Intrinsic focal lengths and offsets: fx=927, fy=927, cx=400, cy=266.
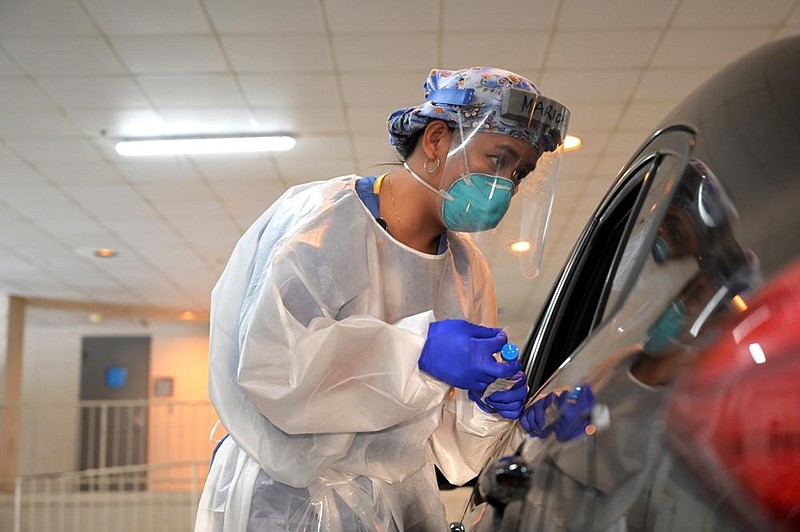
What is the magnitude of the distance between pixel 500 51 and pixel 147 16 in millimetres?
1596

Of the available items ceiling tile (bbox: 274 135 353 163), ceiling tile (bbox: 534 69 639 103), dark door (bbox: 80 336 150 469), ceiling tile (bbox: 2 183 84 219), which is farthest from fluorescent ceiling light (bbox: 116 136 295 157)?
dark door (bbox: 80 336 150 469)

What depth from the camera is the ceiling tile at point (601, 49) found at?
13.8 feet

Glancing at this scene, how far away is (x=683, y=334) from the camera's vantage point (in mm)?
548

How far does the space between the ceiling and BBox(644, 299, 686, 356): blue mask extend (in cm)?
220

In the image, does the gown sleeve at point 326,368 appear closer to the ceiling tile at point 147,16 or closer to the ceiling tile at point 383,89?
the ceiling tile at point 147,16

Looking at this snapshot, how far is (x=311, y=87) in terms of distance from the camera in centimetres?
474

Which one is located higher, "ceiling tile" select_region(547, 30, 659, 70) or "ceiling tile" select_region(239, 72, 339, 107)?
"ceiling tile" select_region(547, 30, 659, 70)

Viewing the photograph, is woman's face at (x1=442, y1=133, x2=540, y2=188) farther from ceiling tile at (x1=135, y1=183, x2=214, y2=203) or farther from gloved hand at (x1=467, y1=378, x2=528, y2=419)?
ceiling tile at (x1=135, y1=183, x2=214, y2=203)

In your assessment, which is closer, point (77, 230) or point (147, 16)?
point (147, 16)

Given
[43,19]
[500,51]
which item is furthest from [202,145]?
[500,51]

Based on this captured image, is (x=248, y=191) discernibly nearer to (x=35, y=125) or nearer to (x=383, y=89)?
(x=35, y=125)

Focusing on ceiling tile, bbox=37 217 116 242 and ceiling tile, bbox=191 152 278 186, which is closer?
ceiling tile, bbox=191 152 278 186

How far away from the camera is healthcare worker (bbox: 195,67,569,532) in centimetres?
125

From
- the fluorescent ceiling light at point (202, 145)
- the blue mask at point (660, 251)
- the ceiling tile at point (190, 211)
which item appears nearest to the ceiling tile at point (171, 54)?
the fluorescent ceiling light at point (202, 145)
